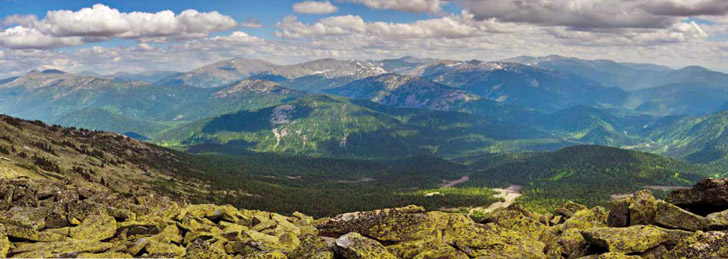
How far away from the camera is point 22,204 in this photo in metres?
59.0

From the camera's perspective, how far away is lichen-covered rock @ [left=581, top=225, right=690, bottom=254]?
3247cm

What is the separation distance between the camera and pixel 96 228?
45.7 m

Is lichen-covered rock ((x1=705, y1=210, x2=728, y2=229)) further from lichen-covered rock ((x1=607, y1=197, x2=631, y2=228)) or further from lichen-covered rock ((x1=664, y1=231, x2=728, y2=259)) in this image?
lichen-covered rock ((x1=607, y1=197, x2=631, y2=228))

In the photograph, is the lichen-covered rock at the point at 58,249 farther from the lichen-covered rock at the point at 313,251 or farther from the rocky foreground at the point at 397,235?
the lichen-covered rock at the point at 313,251

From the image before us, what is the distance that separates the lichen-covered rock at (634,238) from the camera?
32.5 metres

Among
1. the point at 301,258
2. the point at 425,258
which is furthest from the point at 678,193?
the point at 301,258

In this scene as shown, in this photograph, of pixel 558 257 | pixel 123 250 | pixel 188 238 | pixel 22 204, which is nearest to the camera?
pixel 558 257

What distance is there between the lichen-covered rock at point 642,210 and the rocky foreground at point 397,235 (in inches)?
3.3

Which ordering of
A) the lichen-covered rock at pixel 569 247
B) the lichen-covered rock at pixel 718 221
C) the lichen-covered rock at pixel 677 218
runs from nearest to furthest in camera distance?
the lichen-covered rock at pixel 718 221, the lichen-covered rock at pixel 677 218, the lichen-covered rock at pixel 569 247

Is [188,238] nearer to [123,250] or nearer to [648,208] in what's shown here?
[123,250]

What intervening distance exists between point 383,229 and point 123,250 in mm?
25266

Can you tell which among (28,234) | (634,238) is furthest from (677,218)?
(28,234)

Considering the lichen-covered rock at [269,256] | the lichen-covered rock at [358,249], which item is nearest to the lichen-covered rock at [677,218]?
the lichen-covered rock at [358,249]

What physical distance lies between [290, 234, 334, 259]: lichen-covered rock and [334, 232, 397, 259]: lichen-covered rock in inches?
37.0
